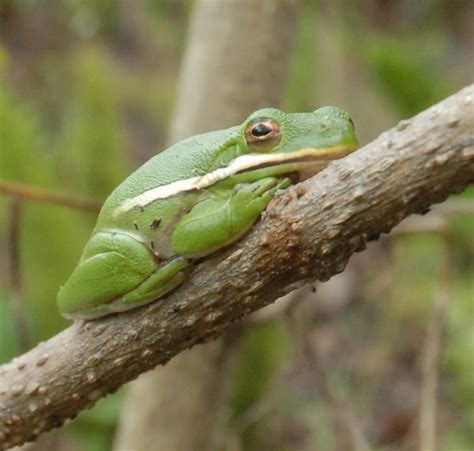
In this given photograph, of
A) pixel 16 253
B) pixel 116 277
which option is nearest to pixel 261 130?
pixel 116 277

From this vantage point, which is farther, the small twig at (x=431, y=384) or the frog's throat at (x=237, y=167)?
the small twig at (x=431, y=384)

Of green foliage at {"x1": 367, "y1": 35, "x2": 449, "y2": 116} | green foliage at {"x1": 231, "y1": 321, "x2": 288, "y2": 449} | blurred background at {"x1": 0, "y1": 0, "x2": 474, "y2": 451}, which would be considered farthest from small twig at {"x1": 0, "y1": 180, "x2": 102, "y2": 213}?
green foliage at {"x1": 367, "y1": 35, "x2": 449, "y2": 116}

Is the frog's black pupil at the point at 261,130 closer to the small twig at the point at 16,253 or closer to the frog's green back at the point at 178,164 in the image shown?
the frog's green back at the point at 178,164

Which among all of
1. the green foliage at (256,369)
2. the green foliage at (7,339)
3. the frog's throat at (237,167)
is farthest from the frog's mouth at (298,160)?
the green foliage at (7,339)

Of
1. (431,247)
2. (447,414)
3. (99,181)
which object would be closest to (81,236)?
(99,181)

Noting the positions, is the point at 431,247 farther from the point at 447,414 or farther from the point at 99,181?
the point at 99,181

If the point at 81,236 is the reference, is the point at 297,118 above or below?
above

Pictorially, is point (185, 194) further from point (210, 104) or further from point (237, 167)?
point (210, 104)
